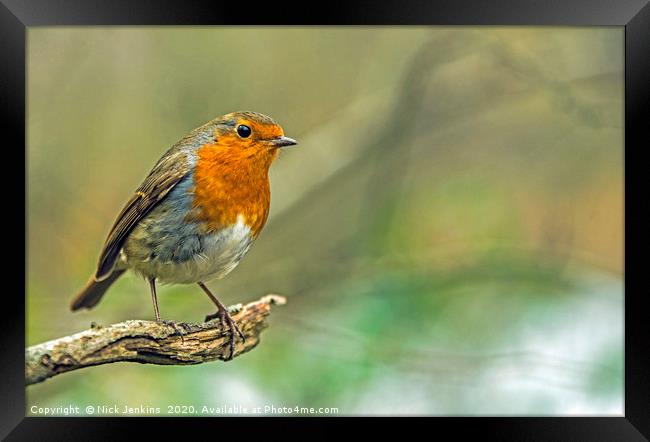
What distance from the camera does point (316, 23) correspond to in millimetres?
2762

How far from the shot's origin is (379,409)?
9.75 feet

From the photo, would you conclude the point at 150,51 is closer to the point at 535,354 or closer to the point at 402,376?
the point at 402,376

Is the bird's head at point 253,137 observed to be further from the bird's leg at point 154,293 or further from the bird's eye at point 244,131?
the bird's leg at point 154,293

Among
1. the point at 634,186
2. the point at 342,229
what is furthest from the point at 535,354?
the point at 342,229

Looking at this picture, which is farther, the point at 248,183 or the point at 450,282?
the point at 450,282

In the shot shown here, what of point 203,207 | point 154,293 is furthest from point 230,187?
point 154,293

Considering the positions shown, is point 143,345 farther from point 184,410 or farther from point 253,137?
point 253,137

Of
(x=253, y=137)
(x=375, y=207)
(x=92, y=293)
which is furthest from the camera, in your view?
(x=375, y=207)

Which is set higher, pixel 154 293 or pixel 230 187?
pixel 230 187

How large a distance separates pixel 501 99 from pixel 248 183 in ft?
5.53

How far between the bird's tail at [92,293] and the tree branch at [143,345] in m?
0.49

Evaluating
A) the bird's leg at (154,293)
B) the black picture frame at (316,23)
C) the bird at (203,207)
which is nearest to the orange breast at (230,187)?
the bird at (203,207)

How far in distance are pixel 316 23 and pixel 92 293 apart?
61.8 inches

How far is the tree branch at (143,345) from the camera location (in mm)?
2527
